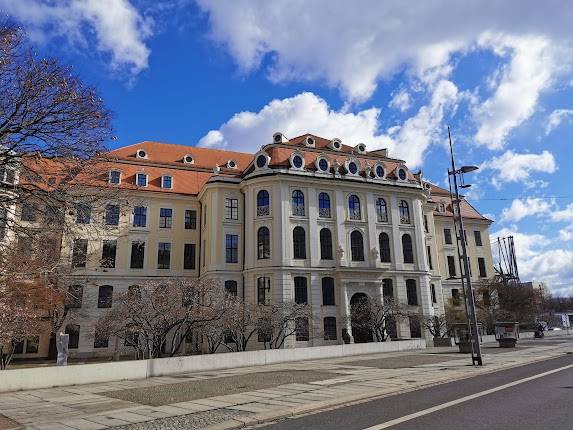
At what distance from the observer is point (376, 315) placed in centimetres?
3938

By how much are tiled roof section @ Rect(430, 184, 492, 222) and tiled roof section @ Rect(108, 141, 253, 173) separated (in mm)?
25682

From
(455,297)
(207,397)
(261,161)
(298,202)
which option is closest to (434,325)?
(455,297)

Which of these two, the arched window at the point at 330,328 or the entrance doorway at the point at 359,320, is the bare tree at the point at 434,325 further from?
the arched window at the point at 330,328

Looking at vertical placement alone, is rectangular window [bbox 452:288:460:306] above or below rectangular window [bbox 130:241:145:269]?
below

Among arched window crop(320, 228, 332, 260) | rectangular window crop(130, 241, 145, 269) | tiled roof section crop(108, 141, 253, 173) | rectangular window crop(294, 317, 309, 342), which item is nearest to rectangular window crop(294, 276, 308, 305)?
rectangular window crop(294, 317, 309, 342)

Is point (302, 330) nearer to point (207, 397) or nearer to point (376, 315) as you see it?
point (376, 315)

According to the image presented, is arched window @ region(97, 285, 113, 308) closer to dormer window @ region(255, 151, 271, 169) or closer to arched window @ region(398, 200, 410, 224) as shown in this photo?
dormer window @ region(255, 151, 271, 169)

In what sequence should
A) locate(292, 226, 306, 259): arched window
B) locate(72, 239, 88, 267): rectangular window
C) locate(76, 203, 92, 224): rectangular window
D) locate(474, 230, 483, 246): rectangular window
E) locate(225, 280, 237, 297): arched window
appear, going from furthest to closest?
locate(474, 230, 483, 246): rectangular window < locate(292, 226, 306, 259): arched window < locate(225, 280, 237, 297): arched window < locate(72, 239, 88, 267): rectangular window < locate(76, 203, 92, 224): rectangular window

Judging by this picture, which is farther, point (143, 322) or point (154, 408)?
point (143, 322)

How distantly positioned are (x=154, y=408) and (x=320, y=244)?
30.4 meters

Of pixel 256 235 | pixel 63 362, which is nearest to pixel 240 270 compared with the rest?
pixel 256 235

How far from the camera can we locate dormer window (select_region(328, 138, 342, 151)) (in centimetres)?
4647

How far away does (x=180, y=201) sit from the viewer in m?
46.6

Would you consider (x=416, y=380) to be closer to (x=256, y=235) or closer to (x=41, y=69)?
(x=41, y=69)
